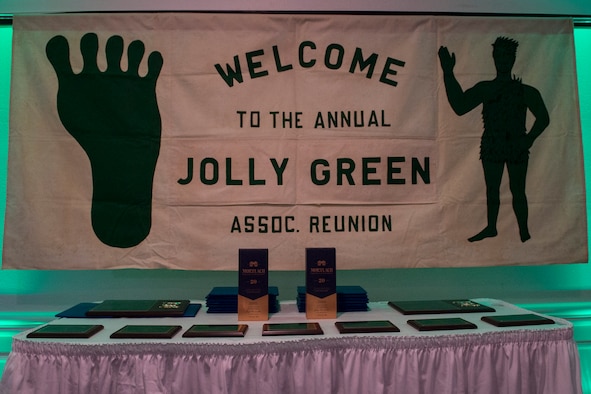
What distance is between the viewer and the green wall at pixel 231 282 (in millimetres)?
2400

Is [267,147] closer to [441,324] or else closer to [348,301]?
[348,301]

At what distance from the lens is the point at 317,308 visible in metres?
1.85

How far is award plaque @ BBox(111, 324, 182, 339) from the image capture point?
62.0 inches

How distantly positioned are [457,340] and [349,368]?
0.40m

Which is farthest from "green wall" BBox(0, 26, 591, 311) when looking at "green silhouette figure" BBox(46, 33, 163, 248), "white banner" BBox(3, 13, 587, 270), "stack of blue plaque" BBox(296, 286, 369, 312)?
"stack of blue plaque" BBox(296, 286, 369, 312)

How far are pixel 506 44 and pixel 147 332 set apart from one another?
2.19 m

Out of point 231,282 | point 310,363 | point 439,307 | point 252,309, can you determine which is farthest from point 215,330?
point 439,307

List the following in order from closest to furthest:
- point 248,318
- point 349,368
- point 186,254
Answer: point 349,368, point 248,318, point 186,254

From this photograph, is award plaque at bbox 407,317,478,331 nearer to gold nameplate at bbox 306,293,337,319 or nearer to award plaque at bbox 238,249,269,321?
gold nameplate at bbox 306,293,337,319

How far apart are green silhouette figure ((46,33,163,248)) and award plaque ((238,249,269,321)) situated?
70 cm

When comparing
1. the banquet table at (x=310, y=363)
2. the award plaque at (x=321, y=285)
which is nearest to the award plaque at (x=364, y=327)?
the banquet table at (x=310, y=363)

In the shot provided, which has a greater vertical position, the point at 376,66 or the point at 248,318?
the point at 376,66

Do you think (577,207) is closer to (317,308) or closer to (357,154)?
(357,154)

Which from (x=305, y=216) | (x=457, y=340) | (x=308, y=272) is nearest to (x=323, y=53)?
(x=305, y=216)
